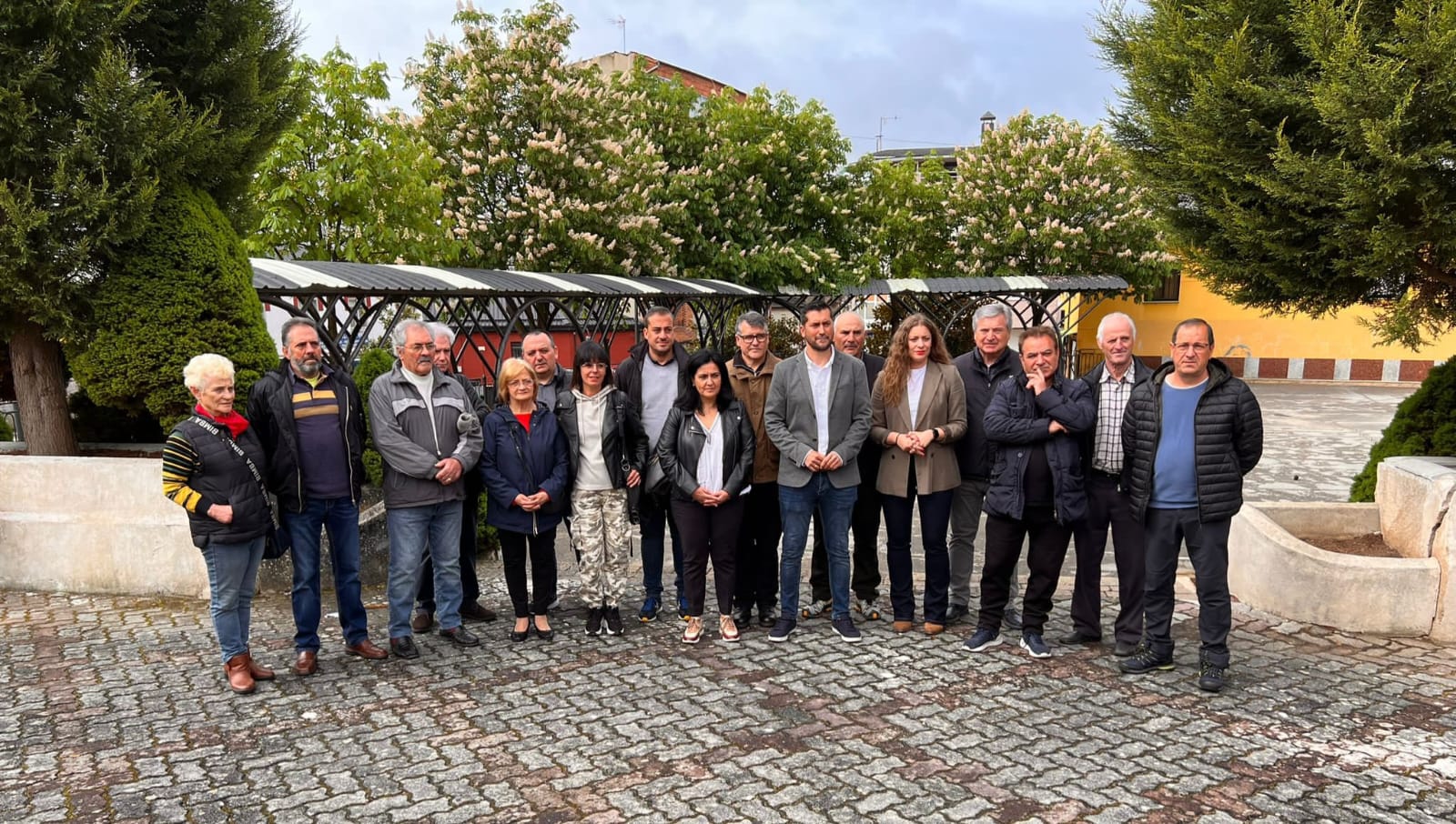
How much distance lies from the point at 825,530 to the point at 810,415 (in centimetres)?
69

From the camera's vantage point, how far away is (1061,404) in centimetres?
482

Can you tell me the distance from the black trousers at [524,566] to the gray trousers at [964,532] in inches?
89.7

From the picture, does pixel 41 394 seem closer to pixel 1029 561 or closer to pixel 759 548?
pixel 759 548

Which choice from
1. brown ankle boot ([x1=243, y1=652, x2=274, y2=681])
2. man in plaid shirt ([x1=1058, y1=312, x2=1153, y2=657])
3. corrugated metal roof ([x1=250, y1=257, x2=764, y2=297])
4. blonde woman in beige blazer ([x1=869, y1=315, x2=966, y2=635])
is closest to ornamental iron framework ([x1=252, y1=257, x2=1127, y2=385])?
corrugated metal roof ([x1=250, y1=257, x2=764, y2=297])

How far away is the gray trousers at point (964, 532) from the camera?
17.8ft

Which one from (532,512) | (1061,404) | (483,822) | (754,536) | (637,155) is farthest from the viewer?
(637,155)

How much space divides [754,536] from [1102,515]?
74.0 inches

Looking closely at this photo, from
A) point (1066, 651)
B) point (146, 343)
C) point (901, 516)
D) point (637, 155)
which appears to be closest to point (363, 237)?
point (637, 155)

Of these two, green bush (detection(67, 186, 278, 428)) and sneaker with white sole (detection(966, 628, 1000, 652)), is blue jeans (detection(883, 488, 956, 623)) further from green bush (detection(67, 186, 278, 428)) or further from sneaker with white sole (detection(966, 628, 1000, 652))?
green bush (detection(67, 186, 278, 428))

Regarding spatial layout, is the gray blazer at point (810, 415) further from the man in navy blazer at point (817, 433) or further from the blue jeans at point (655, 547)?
the blue jeans at point (655, 547)

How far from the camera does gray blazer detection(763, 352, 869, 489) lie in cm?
515

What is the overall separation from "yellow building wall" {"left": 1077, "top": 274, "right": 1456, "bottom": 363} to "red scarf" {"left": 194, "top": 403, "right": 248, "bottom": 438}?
2286 cm

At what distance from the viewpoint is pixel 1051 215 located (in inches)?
908

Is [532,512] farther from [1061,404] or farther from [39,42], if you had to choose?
[39,42]
